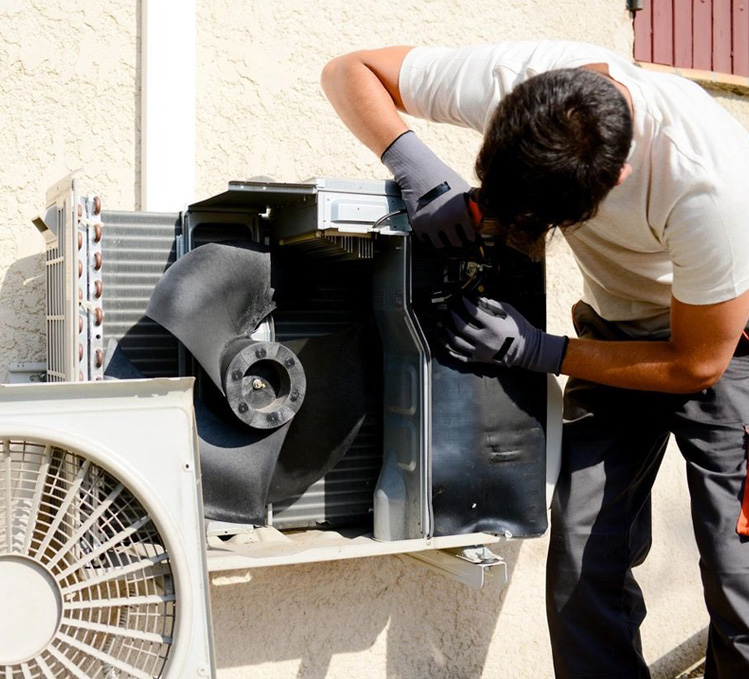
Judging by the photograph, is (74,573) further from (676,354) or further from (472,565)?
(676,354)

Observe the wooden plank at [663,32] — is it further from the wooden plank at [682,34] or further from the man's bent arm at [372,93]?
the man's bent arm at [372,93]

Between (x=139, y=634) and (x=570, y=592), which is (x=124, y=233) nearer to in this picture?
(x=139, y=634)

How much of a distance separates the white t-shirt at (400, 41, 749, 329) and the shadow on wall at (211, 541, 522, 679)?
3.54 feet

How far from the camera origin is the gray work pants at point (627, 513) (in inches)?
82.2

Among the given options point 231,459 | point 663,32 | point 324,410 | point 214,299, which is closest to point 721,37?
point 663,32

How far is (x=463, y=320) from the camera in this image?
2.04 m

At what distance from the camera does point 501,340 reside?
203 centimetres

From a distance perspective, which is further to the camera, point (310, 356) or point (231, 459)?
point (310, 356)

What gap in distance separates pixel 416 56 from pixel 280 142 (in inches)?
23.3

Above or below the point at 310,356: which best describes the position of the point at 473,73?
above

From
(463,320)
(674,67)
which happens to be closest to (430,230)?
(463,320)

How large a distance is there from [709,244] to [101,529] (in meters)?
1.26

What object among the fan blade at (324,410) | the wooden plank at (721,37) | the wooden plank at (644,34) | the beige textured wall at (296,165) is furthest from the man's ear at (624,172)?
the wooden plank at (721,37)

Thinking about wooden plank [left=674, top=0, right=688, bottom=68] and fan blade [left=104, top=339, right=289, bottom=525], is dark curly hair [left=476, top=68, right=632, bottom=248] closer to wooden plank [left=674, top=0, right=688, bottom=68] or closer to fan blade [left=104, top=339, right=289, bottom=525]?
fan blade [left=104, top=339, right=289, bottom=525]
